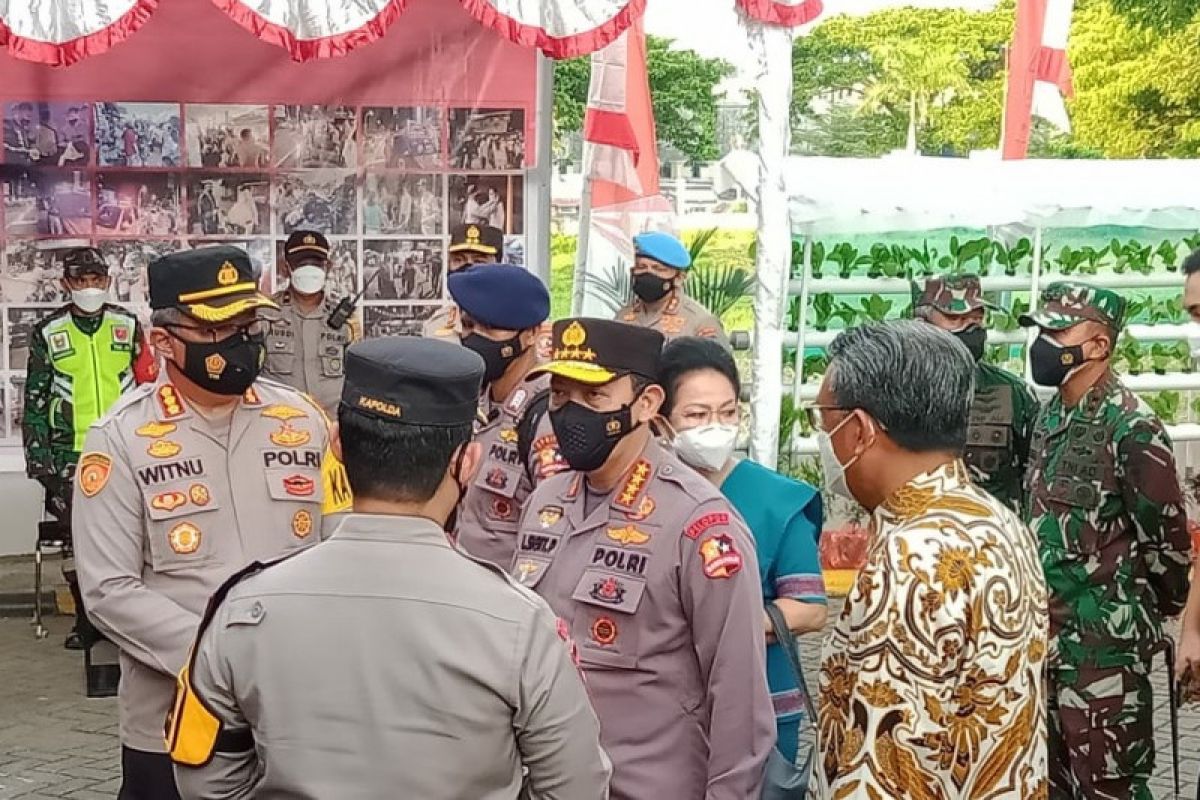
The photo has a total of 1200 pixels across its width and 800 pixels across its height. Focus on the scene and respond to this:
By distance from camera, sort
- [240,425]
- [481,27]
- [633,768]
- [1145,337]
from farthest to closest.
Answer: [1145,337] < [481,27] < [240,425] < [633,768]

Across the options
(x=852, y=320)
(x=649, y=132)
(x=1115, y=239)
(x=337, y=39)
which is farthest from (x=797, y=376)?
(x=337, y=39)

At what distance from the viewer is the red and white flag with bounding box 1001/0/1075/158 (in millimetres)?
9258

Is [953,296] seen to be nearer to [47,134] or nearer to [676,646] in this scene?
[676,646]

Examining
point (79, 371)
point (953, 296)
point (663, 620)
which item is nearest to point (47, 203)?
point (79, 371)

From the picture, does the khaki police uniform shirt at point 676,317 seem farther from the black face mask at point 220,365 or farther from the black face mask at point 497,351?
the black face mask at point 220,365

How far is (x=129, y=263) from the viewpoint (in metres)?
8.70

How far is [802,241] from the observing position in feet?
29.0

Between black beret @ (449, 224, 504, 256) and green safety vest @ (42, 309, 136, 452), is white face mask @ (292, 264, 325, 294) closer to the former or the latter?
black beret @ (449, 224, 504, 256)

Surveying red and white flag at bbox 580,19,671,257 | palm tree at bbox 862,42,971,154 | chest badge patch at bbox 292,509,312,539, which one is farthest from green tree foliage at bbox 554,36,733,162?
chest badge patch at bbox 292,509,312,539

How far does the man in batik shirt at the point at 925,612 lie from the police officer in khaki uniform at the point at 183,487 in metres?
1.38

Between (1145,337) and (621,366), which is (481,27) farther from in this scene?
(621,366)

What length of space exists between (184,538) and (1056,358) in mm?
2692

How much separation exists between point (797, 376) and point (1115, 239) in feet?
7.11

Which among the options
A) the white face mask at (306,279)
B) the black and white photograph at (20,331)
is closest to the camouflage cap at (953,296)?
the white face mask at (306,279)
